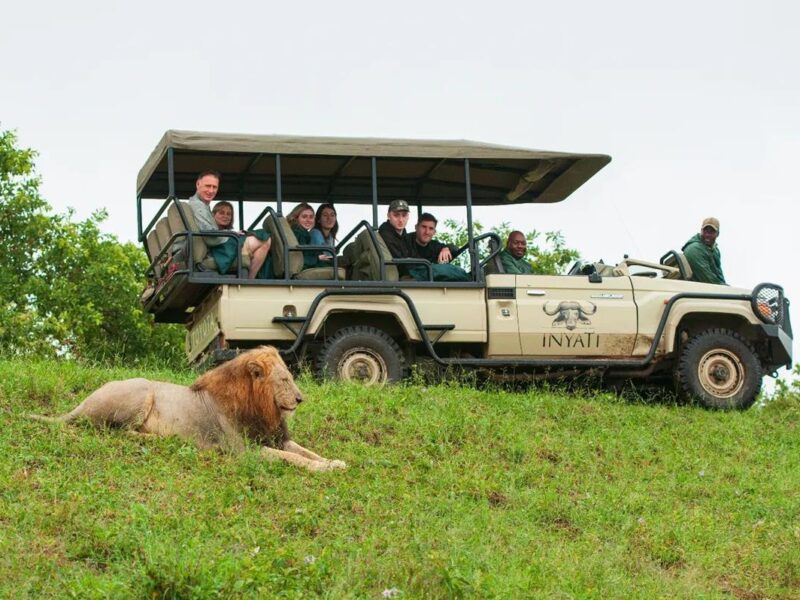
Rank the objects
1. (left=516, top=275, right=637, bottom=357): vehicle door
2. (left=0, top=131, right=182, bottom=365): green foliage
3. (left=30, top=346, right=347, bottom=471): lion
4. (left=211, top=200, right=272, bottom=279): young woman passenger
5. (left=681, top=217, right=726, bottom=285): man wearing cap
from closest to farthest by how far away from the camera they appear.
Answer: (left=30, top=346, right=347, bottom=471): lion → (left=211, top=200, right=272, bottom=279): young woman passenger → (left=516, top=275, right=637, bottom=357): vehicle door → (left=681, top=217, right=726, bottom=285): man wearing cap → (left=0, top=131, right=182, bottom=365): green foliage

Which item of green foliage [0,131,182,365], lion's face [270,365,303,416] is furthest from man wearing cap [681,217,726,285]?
green foliage [0,131,182,365]

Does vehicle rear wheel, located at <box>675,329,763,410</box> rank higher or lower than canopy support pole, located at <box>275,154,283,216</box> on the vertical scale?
lower

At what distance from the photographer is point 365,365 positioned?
14594 mm

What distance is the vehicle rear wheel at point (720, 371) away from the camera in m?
15.4

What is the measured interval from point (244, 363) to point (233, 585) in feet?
12.1

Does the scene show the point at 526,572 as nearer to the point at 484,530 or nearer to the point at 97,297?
the point at 484,530

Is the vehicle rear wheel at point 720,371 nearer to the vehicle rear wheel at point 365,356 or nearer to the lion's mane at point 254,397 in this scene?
the vehicle rear wheel at point 365,356

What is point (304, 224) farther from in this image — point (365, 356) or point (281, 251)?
point (365, 356)

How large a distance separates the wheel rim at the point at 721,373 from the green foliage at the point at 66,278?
13.2m

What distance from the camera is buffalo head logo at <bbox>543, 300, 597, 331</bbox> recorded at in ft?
49.4

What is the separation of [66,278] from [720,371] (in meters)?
16.7

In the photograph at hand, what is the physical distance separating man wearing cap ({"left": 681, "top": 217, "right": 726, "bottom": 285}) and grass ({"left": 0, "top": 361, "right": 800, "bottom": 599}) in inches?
116

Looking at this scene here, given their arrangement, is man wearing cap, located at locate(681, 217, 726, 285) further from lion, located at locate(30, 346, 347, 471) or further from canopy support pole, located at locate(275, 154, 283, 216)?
lion, located at locate(30, 346, 347, 471)

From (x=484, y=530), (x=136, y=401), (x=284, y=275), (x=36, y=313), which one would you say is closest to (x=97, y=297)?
(x=36, y=313)
